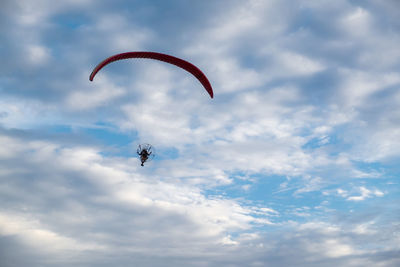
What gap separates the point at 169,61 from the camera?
4553 cm

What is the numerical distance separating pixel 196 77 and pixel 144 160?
12227 millimetres

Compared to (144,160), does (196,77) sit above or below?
Result: above

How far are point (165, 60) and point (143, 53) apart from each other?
3.03 m

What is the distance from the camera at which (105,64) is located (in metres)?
42.1

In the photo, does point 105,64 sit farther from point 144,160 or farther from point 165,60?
point 144,160

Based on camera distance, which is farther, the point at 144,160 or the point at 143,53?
the point at 144,160

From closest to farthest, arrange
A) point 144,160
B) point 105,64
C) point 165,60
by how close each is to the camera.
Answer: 1. point 105,64
2. point 165,60
3. point 144,160

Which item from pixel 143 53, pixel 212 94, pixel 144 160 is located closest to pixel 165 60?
pixel 143 53

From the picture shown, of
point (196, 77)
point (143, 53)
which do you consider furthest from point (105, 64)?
point (196, 77)

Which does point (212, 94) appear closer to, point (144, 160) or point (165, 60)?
point (165, 60)

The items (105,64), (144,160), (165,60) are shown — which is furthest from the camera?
(144,160)

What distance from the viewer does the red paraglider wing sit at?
1638 inches

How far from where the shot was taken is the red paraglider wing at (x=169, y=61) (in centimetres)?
4159

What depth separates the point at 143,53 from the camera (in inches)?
1708
